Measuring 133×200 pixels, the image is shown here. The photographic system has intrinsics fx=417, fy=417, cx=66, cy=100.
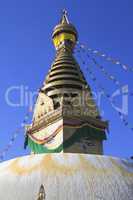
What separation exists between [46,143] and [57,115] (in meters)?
1.97

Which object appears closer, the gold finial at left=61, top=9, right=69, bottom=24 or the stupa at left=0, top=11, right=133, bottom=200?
the stupa at left=0, top=11, right=133, bottom=200

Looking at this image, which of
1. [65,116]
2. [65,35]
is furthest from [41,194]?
[65,35]

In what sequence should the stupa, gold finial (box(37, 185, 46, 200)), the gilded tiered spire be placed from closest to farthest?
gold finial (box(37, 185, 46, 200)), the stupa, the gilded tiered spire

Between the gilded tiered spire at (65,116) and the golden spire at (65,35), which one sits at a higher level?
the golden spire at (65,35)

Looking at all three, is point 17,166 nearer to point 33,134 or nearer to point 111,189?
point 111,189

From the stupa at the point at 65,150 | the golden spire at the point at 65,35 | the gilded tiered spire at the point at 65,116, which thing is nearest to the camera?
the stupa at the point at 65,150

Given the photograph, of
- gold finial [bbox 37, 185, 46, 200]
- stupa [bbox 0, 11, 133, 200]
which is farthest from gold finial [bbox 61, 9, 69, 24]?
gold finial [bbox 37, 185, 46, 200]

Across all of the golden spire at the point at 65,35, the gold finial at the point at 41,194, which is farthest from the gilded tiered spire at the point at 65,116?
the gold finial at the point at 41,194

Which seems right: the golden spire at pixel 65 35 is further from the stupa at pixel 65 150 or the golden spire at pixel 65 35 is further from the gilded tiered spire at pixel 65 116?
the gilded tiered spire at pixel 65 116

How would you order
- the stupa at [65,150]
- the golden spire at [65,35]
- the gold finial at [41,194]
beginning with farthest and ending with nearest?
the golden spire at [65,35] → the stupa at [65,150] → the gold finial at [41,194]

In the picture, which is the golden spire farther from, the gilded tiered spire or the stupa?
the gilded tiered spire

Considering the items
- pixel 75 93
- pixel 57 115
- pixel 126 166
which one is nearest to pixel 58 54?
pixel 75 93

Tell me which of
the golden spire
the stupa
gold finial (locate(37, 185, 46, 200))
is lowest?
gold finial (locate(37, 185, 46, 200))

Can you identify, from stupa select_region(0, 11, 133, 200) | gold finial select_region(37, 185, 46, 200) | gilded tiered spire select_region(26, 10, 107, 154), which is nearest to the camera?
gold finial select_region(37, 185, 46, 200)
